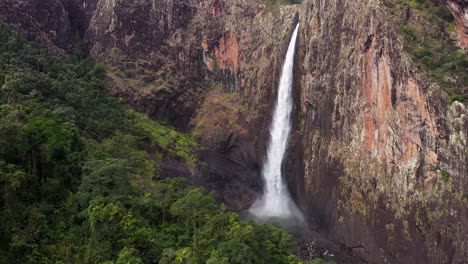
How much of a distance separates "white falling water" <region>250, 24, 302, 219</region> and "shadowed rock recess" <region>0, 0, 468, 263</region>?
0.91 meters

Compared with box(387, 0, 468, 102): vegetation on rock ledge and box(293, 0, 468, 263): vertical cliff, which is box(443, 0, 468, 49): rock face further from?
box(293, 0, 468, 263): vertical cliff

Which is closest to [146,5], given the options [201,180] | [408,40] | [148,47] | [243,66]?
[148,47]

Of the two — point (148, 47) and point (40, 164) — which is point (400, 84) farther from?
point (148, 47)

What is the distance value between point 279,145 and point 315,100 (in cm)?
581

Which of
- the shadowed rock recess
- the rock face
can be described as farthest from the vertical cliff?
the rock face

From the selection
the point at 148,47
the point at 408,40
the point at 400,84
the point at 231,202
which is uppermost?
the point at 148,47

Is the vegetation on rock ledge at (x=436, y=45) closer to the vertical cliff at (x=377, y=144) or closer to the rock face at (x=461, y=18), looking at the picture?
the rock face at (x=461, y=18)

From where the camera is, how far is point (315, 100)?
34469 millimetres

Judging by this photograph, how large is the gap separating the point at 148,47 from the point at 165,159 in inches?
542

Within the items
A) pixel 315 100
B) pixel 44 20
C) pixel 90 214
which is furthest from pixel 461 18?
pixel 44 20

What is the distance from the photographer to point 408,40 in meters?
27.7

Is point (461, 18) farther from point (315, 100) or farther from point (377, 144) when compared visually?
point (315, 100)

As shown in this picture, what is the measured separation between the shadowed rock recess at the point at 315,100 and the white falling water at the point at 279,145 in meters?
0.91

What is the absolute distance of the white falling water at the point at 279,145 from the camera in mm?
37062
